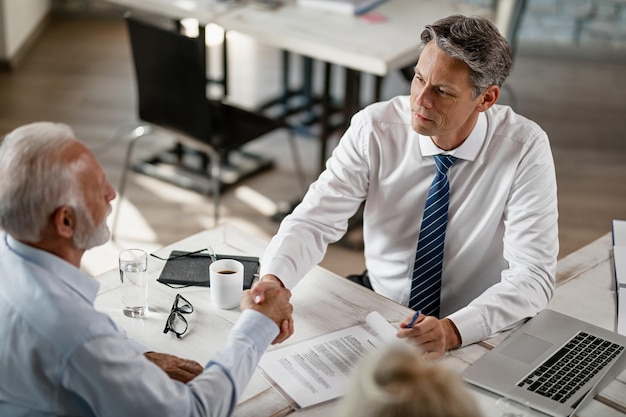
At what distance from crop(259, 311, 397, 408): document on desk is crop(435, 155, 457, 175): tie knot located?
46 cm

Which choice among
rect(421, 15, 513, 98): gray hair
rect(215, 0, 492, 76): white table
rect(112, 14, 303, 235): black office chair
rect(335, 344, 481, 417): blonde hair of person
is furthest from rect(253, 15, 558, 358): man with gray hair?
rect(112, 14, 303, 235): black office chair

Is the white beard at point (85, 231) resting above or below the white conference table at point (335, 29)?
above

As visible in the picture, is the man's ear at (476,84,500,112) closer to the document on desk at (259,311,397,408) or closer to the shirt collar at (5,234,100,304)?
the document on desk at (259,311,397,408)

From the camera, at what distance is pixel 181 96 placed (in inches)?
131

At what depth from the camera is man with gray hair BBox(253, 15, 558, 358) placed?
1938 mm

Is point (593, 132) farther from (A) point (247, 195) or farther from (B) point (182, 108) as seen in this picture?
(B) point (182, 108)

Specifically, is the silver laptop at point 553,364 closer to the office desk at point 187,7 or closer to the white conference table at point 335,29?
the white conference table at point 335,29

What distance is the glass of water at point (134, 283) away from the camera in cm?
179

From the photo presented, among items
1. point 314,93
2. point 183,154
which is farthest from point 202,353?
point 314,93

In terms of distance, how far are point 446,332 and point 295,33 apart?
200 centimetres

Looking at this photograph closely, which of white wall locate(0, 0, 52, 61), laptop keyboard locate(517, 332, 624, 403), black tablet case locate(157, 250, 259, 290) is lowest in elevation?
white wall locate(0, 0, 52, 61)

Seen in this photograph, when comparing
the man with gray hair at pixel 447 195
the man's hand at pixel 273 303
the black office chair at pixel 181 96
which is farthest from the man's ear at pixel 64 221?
the black office chair at pixel 181 96

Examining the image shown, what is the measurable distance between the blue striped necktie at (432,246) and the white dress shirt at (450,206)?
3cm

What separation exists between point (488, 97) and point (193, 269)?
0.79 metres
